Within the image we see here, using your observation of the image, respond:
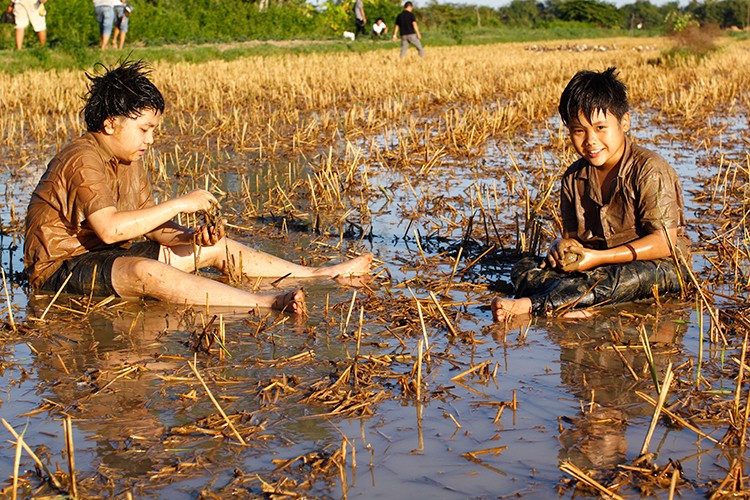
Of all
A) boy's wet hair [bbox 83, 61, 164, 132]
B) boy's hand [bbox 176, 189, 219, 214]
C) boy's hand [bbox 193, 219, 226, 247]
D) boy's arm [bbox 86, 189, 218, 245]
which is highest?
boy's wet hair [bbox 83, 61, 164, 132]

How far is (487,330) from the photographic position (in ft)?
15.2

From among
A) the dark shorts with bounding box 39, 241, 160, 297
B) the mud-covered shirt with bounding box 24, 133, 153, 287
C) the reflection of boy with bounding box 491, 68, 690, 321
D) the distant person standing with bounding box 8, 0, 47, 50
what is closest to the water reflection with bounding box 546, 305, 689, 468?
the reflection of boy with bounding box 491, 68, 690, 321

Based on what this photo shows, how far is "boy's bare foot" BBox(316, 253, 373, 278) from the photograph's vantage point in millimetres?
5672

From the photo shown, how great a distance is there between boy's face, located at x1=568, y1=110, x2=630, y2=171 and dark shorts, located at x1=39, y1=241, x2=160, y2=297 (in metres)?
2.71

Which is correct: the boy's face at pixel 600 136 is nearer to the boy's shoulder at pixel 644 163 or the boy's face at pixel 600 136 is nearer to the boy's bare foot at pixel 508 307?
the boy's shoulder at pixel 644 163

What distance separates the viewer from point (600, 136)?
16.7ft

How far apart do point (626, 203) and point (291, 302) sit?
197cm

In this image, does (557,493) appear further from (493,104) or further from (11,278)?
(493,104)

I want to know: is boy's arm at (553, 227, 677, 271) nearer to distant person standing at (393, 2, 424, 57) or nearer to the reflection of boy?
the reflection of boy

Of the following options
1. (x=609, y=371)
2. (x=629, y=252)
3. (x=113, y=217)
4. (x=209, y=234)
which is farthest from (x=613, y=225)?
(x=113, y=217)

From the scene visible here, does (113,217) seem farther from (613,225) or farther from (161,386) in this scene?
(613,225)

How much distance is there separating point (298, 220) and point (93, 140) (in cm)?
233

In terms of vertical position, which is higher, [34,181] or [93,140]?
[93,140]

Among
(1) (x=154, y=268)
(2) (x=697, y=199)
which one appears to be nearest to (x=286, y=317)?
(1) (x=154, y=268)
